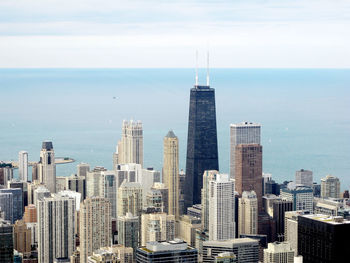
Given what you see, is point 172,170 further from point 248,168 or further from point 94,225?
point 94,225

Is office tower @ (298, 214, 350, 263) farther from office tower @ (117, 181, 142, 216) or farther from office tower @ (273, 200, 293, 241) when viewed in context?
office tower @ (117, 181, 142, 216)

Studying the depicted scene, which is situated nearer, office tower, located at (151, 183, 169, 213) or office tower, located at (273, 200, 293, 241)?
office tower, located at (273, 200, 293, 241)

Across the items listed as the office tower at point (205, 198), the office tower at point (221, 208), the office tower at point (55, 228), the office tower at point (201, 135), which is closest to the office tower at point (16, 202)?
the office tower at point (55, 228)

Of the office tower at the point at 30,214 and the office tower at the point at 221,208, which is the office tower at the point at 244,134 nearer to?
the office tower at the point at 221,208

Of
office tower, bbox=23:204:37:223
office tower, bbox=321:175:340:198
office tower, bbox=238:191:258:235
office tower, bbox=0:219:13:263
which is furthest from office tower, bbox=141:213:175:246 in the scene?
office tower, bbox=321:175:340:198

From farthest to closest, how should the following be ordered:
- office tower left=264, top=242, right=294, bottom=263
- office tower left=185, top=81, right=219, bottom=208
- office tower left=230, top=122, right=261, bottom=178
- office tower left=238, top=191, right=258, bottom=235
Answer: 1. office tower left=230, top=122, right=261, bottom=178
2. office tower left=185, top=81, right=219, bottom=208
3. office tower left=238, top=191, right=258, bottom=235
4. office tower left=264, top=242, right=294, bottom=263
